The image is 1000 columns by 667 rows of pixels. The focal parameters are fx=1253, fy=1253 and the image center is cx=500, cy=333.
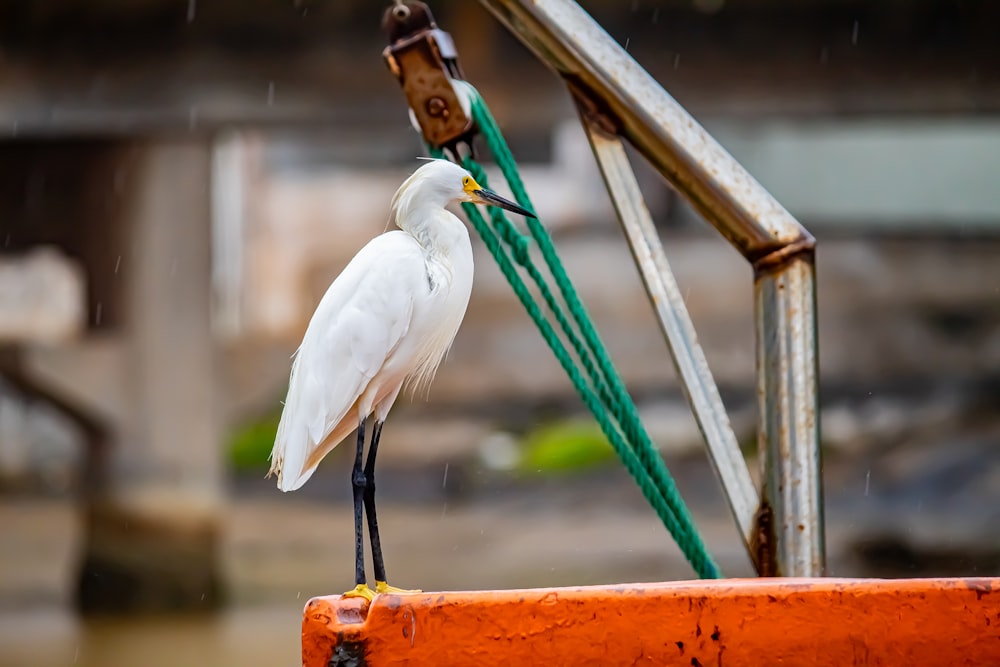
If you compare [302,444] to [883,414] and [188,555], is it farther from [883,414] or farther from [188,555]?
[883,414]

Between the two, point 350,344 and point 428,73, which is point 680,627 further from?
point 428,73

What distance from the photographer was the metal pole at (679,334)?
197 centimetres

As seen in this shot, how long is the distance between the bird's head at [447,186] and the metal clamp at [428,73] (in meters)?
0.19

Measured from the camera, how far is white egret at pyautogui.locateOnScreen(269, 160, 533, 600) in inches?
73.4

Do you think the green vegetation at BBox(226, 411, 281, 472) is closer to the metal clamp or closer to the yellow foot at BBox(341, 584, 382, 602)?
the metal clamp

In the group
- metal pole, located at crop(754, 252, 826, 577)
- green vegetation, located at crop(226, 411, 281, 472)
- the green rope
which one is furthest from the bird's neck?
green vegetation, located at crop(226, 411, 281, 472)

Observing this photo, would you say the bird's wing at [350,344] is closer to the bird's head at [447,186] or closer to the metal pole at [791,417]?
the bird's head at [447,186]

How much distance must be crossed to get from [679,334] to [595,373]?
19 centimetres

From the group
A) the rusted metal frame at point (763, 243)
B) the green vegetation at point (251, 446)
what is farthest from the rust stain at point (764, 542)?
the green vegetation at point (251, 446)

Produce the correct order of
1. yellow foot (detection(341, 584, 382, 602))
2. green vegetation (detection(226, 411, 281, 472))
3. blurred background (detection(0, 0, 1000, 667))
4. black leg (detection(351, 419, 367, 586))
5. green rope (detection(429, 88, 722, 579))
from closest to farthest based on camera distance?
1. yellow foot (detection(341, 584, 382, 602))
2. black leg (detection(351, 419, 367, 586))
3. green rope (detection(429, 88, 722, 579))
4. blurred background (detection(0, 0, 1000, 667))
5. green vegetation (detection(226, 411, 281, 472))

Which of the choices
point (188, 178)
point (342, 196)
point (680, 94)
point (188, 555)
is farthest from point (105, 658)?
point (342, 196)

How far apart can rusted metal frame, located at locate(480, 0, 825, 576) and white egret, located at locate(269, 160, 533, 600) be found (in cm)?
27

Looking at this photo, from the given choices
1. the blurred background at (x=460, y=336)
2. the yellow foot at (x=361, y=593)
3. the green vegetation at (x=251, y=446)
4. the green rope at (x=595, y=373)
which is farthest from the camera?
the green vegetation at (x=251, y=446)

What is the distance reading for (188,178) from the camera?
274 inches
